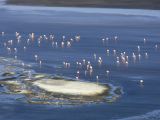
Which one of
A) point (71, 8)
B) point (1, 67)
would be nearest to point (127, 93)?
point (1, 67)

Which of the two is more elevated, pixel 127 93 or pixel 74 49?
pixel 74 49

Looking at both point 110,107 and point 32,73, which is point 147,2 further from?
point 110,107

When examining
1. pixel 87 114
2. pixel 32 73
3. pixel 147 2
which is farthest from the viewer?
pixel 147 2

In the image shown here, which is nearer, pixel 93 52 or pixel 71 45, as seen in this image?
pixel 93 52

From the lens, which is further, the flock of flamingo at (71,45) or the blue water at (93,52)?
the flock of flamingo at (71,45)

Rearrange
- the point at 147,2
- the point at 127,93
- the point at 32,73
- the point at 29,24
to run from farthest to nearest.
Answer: the point at 147,2 → the point at 29,24 → the point at 32,73 → the point at 127,93

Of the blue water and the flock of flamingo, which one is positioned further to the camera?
the flock of flamingo

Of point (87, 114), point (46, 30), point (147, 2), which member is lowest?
point (87, 114)

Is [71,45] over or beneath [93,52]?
over
